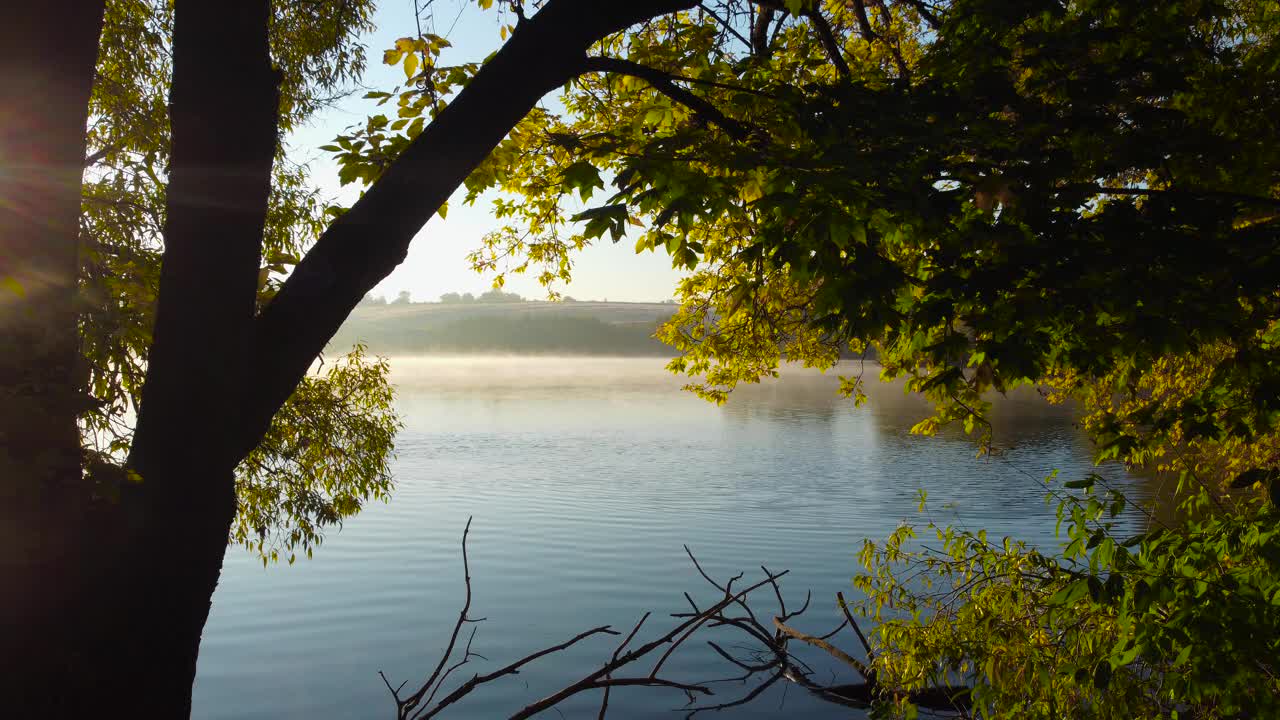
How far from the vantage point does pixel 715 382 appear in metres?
11.2

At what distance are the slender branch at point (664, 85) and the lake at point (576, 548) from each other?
4298 mm

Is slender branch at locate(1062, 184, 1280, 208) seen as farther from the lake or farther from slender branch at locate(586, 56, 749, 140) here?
the lake

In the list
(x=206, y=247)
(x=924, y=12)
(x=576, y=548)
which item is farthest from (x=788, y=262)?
(x=576, y=548)

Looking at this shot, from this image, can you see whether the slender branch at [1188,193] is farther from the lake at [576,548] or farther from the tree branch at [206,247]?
the lake at [576,548]

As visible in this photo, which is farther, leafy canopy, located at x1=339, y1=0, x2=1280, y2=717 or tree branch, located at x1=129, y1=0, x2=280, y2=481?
leafy canopy, located at x1=339, y1=0, x2=1280, y2=717

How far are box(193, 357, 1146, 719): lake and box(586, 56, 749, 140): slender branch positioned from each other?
4298mm

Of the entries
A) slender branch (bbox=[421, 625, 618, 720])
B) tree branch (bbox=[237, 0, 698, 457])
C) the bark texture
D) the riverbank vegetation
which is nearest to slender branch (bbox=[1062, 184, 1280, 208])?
the riverbank vegetation

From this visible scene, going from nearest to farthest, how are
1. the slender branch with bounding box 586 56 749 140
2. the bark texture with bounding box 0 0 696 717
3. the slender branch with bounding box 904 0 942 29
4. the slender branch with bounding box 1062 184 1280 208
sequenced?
the bark texture with bounding box 0 0 696 717 → the slender branch with bounding box 586 56 749 140 → the slender branch with bounding box 1062 184 1280 208 → the slender branch with bounding box 904 0 942 29

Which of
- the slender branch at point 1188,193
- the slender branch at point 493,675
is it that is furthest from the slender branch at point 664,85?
the slender branch at point 493,675

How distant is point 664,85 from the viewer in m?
3.64

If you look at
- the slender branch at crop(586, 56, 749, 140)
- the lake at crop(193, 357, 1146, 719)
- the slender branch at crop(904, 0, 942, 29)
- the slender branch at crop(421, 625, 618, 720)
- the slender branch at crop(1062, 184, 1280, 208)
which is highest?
the slender branch at crop(904, 0, 942, 29)

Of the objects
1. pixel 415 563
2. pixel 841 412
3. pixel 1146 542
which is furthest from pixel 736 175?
pixel 841 412

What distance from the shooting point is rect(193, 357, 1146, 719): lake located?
9984mm

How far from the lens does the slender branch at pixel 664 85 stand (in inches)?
131
